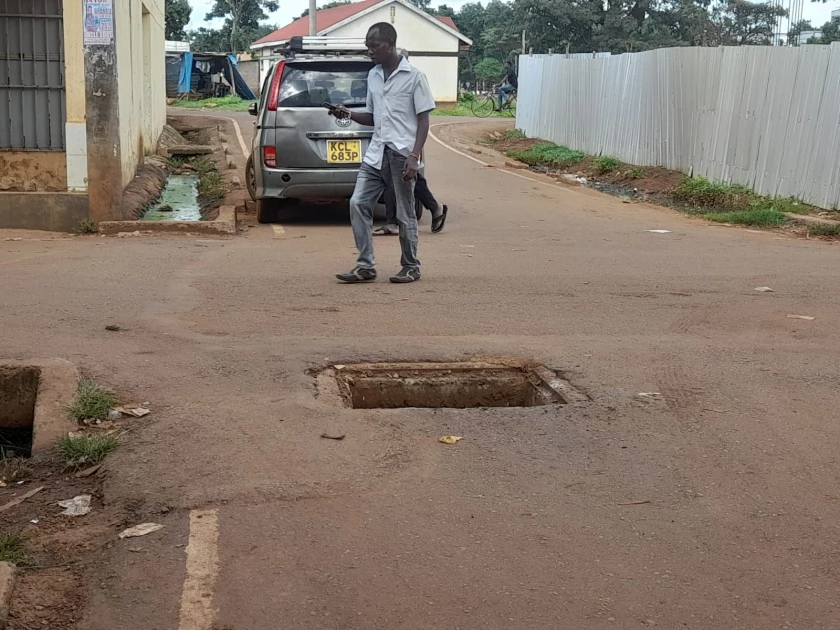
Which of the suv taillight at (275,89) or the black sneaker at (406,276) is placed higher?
the suv taillight at (275,89)

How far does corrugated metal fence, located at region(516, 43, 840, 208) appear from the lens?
39.8ft

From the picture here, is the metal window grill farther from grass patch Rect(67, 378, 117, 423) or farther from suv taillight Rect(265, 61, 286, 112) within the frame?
grass patch Rect(67, 378, 117, 423)

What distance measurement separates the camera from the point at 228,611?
9.38 ft

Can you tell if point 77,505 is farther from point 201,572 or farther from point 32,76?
point 32,76

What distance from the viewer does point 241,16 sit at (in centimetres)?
6894

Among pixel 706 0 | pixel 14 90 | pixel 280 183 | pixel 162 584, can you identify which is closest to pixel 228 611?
pixel 162 584

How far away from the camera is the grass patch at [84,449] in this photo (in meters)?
3.93

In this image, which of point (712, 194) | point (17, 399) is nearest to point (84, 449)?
point (17, 399)

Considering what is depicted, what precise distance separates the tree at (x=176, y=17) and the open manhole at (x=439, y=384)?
56.6 m

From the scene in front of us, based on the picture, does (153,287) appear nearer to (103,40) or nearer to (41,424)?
(41,424)

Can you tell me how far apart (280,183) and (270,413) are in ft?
20.2

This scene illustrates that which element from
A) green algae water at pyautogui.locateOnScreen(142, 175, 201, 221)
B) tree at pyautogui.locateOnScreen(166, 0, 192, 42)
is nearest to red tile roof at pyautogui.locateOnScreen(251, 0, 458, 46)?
tree at pyautogui.locateOnScreen(166, 0, 192, 42)

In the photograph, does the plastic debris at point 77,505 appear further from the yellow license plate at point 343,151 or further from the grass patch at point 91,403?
the yellow license plate at point 343,151

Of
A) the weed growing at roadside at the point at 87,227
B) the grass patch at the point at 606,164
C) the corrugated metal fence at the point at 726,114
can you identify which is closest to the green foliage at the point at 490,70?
the corrugated metal fence at the point at 726,114
